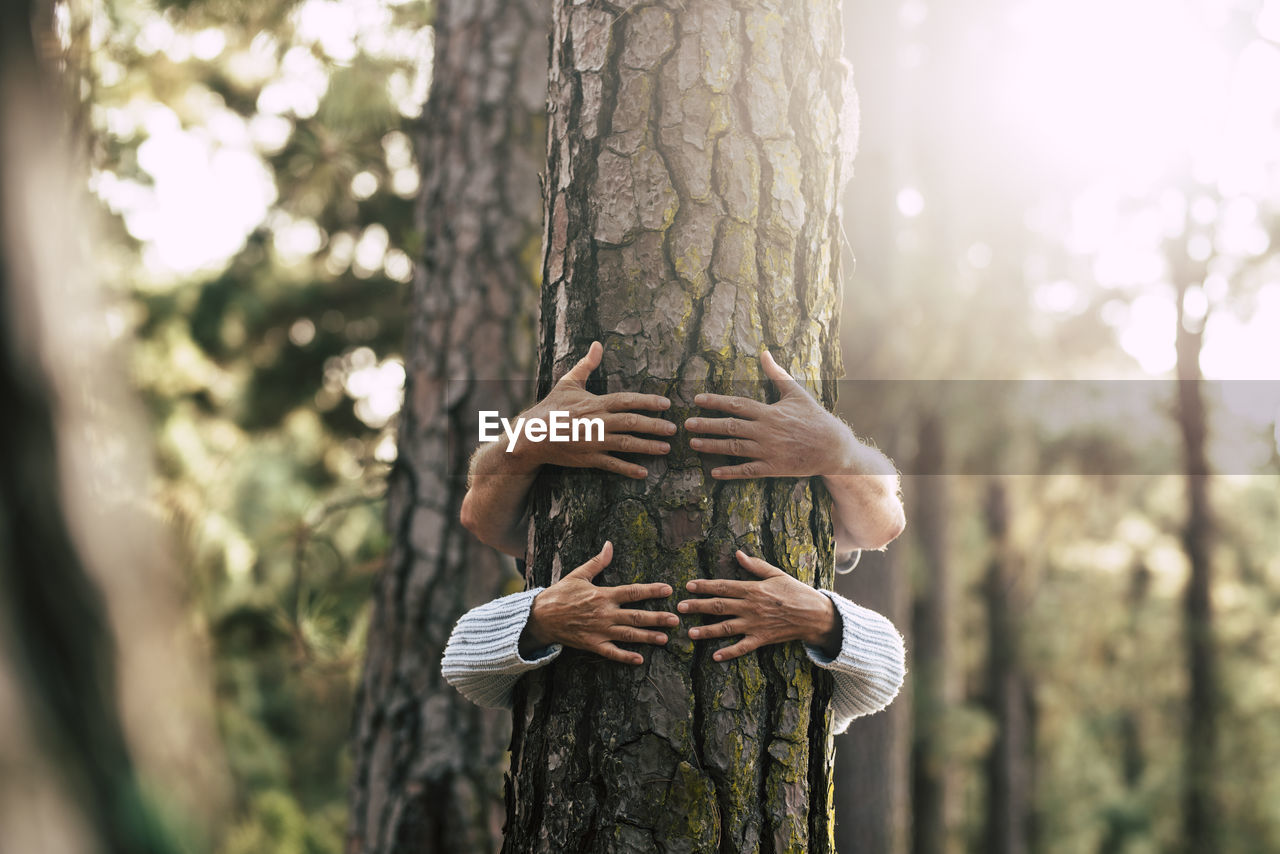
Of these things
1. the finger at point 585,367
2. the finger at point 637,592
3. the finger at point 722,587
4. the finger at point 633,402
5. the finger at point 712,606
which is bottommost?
the finger at point 712,606

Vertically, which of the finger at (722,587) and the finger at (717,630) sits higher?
the finger at (722,587)

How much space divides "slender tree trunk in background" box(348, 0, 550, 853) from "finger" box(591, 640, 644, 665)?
2.07 meters

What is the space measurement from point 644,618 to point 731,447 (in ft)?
1.17

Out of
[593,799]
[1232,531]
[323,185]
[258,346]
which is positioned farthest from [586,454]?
[1232,531]

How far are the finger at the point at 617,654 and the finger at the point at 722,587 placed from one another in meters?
0.16

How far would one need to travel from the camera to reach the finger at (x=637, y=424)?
1.61 m

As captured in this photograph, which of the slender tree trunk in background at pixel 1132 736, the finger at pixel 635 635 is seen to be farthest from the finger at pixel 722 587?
the slender tree trunk in background at pixel 1132 736

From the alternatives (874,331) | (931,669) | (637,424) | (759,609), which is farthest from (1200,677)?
(637,424)

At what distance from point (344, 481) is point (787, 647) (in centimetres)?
512

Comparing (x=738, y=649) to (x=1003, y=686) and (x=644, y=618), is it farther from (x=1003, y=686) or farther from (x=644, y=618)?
(x=1003, y=686)

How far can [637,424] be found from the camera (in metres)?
1.61

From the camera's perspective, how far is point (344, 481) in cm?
618

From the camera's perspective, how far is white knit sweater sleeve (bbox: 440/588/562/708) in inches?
64.1

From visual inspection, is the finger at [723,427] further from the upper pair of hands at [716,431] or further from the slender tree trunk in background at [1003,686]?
the slender tree trunk in background at [1003,686]
